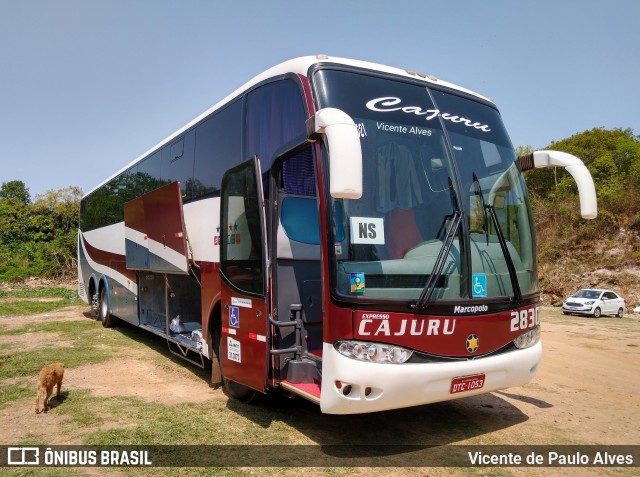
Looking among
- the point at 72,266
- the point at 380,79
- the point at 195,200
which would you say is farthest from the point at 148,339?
the point at 72,266

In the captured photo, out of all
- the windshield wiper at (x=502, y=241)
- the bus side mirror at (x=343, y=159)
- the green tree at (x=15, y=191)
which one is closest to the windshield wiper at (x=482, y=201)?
the windshield wiper at (x=502, y=241)

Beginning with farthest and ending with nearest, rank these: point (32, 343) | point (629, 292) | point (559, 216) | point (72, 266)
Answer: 1. point (72, 266)
2. point (559, 216)
3. point (629, 292)
4. point (32, 343)

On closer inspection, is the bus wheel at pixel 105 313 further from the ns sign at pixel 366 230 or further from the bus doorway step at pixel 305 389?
the ns sign at pixel 366 230

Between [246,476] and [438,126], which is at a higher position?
[438,126]

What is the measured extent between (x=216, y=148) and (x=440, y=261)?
3719 millimetres

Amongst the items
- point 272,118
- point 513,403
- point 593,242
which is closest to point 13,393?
point 272,118

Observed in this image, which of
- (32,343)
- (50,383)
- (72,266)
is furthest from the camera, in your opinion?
(72,266)

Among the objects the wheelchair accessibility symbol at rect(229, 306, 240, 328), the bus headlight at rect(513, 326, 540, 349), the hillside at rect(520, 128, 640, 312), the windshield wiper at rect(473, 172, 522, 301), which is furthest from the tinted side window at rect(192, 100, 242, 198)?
the hillside at rect(520, 128, 640, 312)

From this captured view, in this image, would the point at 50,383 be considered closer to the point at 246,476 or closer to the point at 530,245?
the point at 246,476

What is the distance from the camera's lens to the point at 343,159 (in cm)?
373

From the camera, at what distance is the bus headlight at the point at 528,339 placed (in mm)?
4965

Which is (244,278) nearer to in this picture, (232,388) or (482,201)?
(232,388)

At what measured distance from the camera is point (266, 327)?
494 centimetres

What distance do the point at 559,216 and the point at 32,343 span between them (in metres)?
27.4
